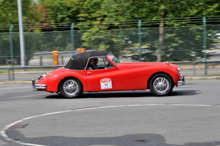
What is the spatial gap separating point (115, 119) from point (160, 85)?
11.1ft

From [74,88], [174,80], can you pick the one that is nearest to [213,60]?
[174,80]

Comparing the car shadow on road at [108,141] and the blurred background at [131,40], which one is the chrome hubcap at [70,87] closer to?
the car shadow on road at [108,141]

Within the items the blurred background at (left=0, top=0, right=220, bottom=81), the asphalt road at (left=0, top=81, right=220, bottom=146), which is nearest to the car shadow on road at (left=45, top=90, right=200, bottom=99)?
the asphalt road at (left=0, top=81, right=220, bottom=146)

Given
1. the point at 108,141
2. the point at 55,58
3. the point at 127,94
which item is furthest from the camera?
the point at 55,58

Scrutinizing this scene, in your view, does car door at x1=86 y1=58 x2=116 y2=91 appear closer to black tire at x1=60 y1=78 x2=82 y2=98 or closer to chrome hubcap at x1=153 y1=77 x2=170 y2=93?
black tire at x1=60 y1=78 x2=82 y2=98

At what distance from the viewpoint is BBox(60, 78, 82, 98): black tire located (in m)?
11.4

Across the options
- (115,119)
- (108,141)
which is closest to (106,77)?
(115,119)

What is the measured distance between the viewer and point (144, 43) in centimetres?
2002

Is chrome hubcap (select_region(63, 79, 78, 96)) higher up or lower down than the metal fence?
lower down

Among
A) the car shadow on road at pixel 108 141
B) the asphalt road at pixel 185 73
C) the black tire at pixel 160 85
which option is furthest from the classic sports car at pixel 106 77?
the asphalt road at pixel 185 73

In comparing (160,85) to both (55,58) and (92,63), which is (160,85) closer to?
(92,63)

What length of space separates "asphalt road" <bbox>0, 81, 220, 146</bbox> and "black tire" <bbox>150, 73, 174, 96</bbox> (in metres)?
0.22

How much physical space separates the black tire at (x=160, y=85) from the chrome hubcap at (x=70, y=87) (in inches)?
92.2

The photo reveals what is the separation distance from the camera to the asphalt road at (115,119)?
6.39 metres
